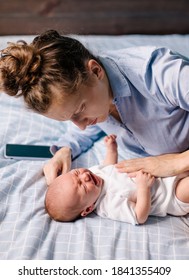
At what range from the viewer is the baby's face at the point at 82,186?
49.1 inches

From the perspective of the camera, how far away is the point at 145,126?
4.30ft

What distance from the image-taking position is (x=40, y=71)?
1097 millimetres

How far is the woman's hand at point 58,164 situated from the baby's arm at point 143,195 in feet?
0.84

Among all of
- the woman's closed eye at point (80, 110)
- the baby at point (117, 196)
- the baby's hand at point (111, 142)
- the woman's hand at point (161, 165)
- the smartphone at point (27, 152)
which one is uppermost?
the woman's closed eye at point (80, 110)

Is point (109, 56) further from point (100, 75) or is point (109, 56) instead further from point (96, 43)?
point (96, 43)

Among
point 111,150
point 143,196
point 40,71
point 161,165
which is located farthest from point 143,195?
point 40,71

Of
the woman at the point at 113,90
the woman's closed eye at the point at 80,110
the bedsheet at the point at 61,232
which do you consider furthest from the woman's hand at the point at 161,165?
the woman's closed eye at the point at 80,110

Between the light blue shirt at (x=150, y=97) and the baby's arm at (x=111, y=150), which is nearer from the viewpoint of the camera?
the light blue shirt at (x=150, y=97)

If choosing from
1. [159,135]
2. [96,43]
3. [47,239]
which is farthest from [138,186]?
[96,43]

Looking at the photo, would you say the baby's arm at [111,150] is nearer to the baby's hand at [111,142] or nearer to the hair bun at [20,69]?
the baby's hand at [111,142]

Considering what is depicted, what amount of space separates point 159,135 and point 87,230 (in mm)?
354

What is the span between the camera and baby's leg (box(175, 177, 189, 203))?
126cm

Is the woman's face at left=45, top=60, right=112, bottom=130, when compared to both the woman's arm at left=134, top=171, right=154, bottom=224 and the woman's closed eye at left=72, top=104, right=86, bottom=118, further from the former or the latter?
the woman's arm at left=134, top=171, right=154, bottom=224

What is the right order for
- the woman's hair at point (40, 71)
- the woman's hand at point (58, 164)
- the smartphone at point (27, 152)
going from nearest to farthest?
1. the woman's hair at point (40, 71)
2. the woman's hand at point (58, 164)
3. the smartphone at point (27, 152)
